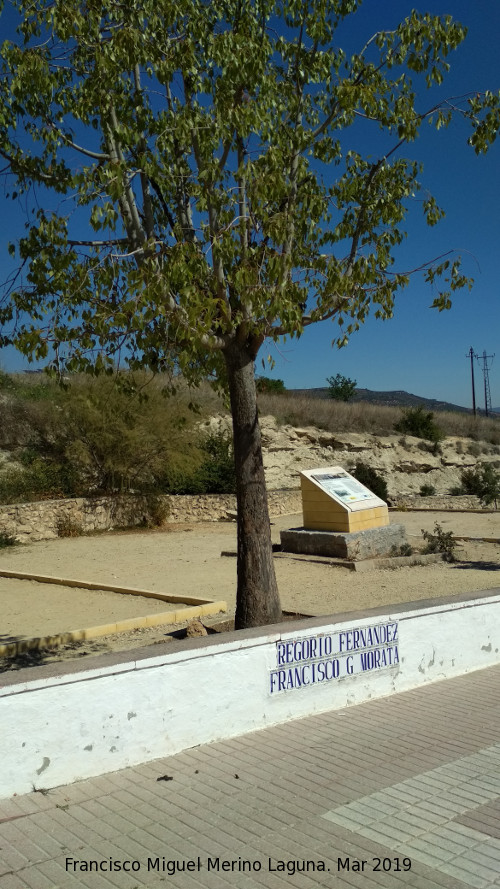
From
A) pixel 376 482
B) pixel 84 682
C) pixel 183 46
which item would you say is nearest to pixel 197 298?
pixel 183 46

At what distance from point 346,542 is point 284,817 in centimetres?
1048

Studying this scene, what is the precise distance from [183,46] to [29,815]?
6.95m

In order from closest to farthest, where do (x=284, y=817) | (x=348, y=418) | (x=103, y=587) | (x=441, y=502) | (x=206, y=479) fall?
(x=284, y=817)
(x=103, y=587)
(x=206, y=479)
(x=441, y=502)
(x=348, y=418)

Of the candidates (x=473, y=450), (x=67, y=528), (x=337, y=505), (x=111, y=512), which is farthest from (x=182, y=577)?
(x=473, y=450)

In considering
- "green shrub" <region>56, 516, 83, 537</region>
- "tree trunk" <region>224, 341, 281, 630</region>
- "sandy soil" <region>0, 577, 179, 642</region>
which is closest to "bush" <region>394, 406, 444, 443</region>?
"green shrub" <region>56, 516, 83, 537</region>

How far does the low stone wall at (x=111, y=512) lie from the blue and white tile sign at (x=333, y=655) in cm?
1502

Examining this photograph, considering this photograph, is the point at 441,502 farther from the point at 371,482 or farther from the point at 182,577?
the point at 182,577

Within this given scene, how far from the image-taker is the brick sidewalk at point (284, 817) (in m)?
3.61

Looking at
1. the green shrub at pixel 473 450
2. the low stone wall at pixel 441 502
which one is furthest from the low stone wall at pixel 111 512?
the green shrub at pixel 473 450

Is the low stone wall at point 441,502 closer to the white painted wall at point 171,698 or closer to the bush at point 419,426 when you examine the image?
the bush at point 419,426

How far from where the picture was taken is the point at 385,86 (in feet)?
27.7

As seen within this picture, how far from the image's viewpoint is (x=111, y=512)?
73.7 ft

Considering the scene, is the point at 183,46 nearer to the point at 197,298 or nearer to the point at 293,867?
the point at 197,298

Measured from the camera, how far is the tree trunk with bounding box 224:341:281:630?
8.19 meters
